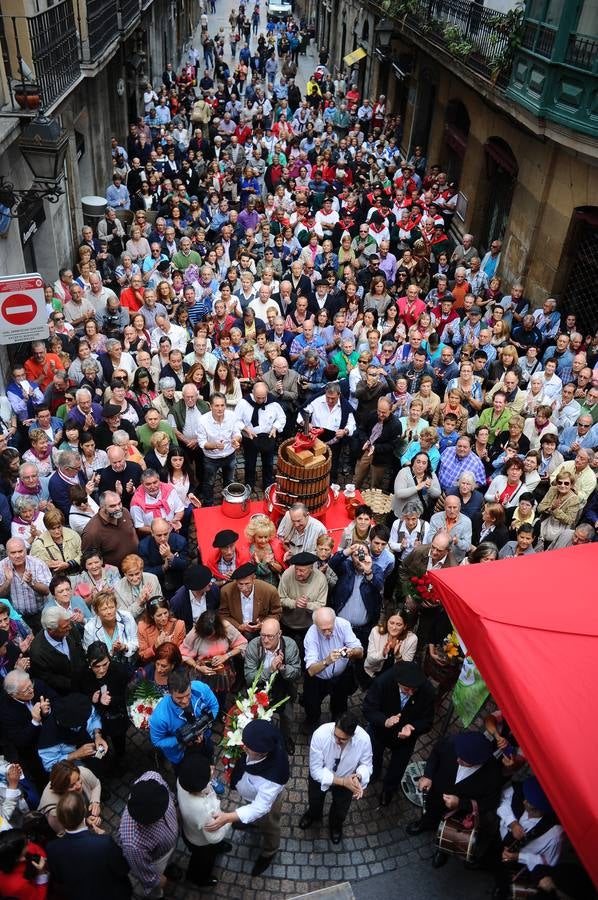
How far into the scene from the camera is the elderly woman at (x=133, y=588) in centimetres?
654

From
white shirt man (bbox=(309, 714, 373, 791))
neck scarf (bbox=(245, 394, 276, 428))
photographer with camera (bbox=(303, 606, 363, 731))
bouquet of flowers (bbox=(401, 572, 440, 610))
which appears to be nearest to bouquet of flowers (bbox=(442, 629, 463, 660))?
bouquet of flowers (bbox=(401, 572, 440, 610))

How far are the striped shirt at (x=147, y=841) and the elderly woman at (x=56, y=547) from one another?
2590mm

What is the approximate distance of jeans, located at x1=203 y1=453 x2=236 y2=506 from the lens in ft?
30.8

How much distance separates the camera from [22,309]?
349 inches

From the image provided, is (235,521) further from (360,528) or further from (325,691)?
(325,691)

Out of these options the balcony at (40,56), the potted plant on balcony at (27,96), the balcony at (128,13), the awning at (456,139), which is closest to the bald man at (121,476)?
the potted plant on balcony at (27,96)

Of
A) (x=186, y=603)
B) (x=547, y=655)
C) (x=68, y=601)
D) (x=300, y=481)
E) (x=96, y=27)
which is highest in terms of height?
(x=96, y=27)

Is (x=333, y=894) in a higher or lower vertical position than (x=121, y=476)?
lower

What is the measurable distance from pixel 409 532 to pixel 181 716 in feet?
10.6

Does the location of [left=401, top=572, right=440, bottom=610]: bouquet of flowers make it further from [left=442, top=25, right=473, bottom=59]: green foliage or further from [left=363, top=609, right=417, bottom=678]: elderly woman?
[left=442, top=25, right=473, bottom=59]: green foliage

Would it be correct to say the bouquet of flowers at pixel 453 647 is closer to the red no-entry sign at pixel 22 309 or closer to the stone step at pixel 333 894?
the stone step at pixel 333 894

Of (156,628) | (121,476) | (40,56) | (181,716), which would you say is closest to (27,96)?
(40,56)

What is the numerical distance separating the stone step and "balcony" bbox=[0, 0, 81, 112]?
9747 millimetres

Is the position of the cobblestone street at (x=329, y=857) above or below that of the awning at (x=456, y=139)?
below
